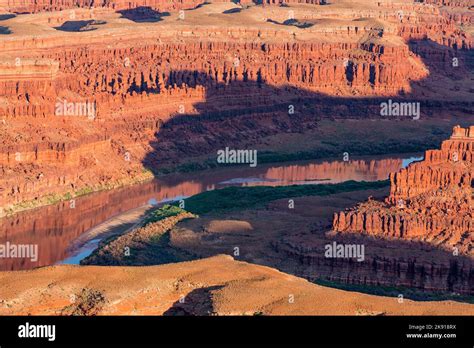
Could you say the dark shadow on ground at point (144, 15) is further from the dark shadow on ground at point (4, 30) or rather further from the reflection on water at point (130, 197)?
the reflection on water at point (130, 197)

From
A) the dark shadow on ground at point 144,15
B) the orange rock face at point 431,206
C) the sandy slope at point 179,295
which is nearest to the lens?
the sandy slope at point 179,295

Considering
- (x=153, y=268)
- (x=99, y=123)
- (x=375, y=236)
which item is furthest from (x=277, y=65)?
(x=153, y=268)

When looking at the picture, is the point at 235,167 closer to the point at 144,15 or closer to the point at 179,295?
the point at 179,295

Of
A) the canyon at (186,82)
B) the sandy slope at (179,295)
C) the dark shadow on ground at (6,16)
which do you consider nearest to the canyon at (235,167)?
the sandy slope at (179,295)

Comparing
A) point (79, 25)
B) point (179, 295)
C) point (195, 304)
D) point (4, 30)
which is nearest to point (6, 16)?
point (79, 25)
